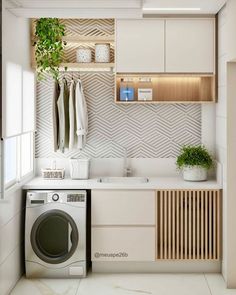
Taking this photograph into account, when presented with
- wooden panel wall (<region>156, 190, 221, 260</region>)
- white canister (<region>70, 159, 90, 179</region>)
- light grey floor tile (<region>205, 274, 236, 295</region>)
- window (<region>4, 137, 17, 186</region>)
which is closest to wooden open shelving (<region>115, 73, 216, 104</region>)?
white canister (<region>70, 159, 90, 179</region>)

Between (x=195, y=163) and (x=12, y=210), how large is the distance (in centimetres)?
180

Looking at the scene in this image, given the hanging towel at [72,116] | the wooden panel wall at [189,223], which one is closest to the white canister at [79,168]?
the hanging towel at [72,116]

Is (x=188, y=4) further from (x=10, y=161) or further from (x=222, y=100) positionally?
(x=10, y=161)

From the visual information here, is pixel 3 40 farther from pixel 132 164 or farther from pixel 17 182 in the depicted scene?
pixel 132 164

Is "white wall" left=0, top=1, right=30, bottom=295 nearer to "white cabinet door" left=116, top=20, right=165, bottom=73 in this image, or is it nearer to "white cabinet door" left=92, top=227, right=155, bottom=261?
"white cabinet door" left=92, top=227, right=155, bottom=261

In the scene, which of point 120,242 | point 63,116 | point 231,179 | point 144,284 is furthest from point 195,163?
point 63,116

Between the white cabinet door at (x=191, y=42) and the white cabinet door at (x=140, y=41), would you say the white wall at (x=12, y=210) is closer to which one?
the white cabinet door at (x=140, y=41)

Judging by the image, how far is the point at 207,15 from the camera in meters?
5.15

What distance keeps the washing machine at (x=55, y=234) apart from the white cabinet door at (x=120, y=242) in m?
0.14

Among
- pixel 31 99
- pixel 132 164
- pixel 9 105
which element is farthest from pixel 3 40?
pixel 132 164

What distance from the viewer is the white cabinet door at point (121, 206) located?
16.3 ft

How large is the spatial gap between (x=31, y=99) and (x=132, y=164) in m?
1.24

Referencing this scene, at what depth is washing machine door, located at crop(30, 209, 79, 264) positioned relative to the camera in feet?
16.1

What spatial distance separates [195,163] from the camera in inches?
202
